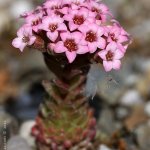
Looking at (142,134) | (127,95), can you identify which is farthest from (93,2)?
(127,95)

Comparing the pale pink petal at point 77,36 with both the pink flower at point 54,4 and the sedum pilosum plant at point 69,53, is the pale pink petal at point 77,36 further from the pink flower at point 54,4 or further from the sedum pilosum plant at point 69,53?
the pink flower at point 54,4

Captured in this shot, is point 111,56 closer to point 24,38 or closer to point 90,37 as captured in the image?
point 90,37

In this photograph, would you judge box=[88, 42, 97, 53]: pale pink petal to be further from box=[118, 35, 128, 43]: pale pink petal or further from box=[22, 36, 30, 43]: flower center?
box=[22, 36, 30, 43]: flower center

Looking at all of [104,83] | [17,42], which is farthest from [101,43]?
[104,83]

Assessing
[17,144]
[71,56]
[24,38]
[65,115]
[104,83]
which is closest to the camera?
[71,56]

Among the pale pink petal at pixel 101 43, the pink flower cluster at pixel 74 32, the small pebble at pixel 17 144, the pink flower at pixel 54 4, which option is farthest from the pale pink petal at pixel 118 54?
the small pebble at pixel 17 144

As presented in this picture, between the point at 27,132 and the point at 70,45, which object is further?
the point at 27,132

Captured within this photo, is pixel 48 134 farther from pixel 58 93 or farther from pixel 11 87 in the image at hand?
pixel 11 87
